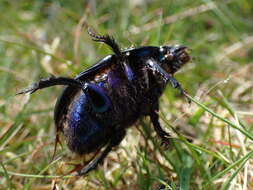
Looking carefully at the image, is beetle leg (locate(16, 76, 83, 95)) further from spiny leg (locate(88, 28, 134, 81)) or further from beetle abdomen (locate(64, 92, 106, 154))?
spiny leg (locate(88, 28, 134, 81))

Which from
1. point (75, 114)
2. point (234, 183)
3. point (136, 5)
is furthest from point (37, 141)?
point (136, 5)

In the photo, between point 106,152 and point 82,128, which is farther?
point 106,152

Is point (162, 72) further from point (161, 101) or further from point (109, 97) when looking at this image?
point (161, 101)

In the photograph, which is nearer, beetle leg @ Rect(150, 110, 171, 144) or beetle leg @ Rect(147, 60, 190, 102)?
beetle leg @ Rect(147, 60, 190, 102)

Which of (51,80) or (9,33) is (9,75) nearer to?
(9,33)

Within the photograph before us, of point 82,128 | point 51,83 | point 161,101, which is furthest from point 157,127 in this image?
point 161,101

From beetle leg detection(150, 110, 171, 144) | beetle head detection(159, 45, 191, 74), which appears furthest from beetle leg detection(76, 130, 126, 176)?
beetle head detection(159, 45, 191, 74)

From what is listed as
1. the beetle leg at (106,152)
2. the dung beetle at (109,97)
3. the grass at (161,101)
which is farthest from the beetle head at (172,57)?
the beetle leg at (106,152)
